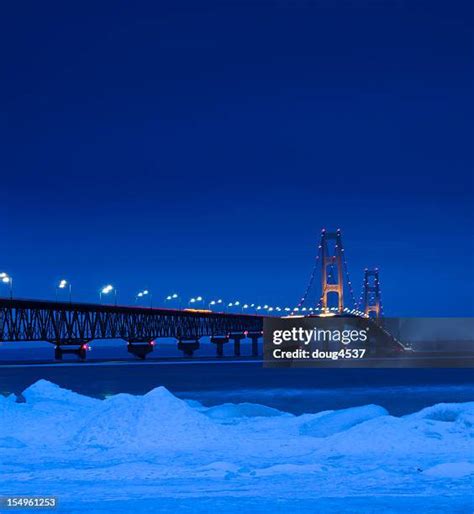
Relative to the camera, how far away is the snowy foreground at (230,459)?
16.9 metres

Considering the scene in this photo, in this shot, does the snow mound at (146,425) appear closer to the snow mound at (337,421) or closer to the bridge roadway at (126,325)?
the snow mound at (337,421)

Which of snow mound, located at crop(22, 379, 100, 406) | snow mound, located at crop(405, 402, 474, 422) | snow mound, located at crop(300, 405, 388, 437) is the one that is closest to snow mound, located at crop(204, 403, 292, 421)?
snow mound, located at crop(300, 405, 388, 437)

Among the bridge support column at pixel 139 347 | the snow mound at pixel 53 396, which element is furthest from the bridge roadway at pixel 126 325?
the snow mound at pixel 53 396

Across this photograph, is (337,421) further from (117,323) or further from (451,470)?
(117,323)

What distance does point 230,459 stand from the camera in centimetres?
2169

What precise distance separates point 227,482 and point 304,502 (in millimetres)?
2448

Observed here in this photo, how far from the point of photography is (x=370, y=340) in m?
121

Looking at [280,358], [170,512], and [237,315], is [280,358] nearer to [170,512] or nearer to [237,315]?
[237,315]

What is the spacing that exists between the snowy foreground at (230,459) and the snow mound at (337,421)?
0.04 meters

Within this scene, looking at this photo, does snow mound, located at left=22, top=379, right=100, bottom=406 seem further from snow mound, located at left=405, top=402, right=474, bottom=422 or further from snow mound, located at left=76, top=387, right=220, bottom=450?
snow mound, located at left=405, top=402, right=474, bottom=422

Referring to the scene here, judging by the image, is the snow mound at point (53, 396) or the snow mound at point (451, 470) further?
the snow mound at point (53, 396)

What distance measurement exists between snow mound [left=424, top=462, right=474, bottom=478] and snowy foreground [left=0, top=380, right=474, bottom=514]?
2 cm

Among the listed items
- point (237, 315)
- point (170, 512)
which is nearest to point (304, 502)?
point (170, 512)

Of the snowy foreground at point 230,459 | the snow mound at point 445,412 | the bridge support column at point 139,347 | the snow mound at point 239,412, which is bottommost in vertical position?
the snowy foreground at point 230,459
